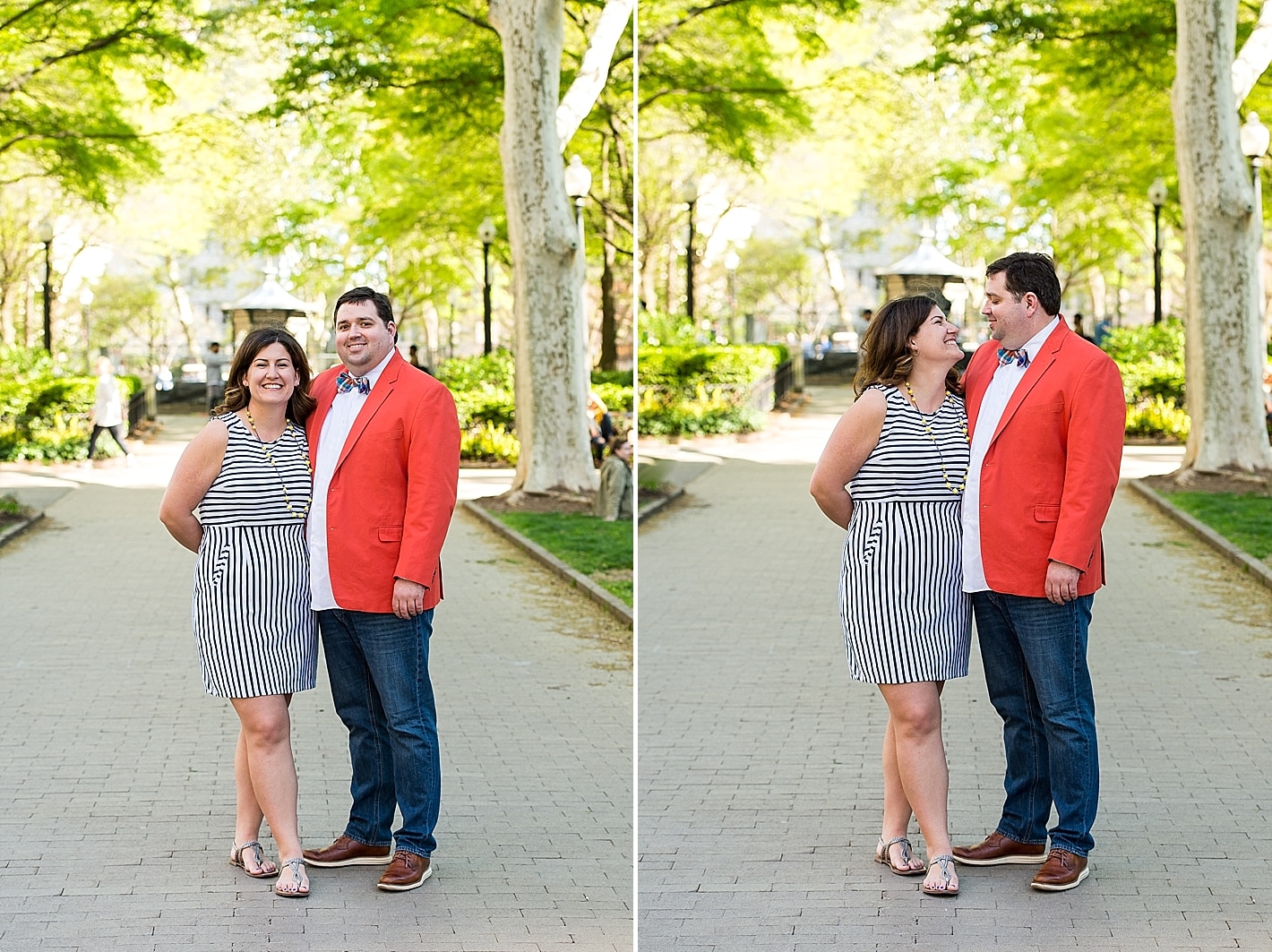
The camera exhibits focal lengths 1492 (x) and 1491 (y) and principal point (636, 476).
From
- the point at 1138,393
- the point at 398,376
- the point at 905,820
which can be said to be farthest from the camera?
the point at 1138,393

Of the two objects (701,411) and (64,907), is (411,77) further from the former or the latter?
(64,907)

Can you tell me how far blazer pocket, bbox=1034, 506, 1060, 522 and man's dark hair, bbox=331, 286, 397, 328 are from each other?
1748mm

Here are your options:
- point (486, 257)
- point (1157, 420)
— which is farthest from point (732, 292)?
point (486, 257)

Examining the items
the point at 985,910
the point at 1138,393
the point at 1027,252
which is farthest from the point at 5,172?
the point at 1138,393

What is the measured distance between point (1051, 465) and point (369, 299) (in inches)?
71.5

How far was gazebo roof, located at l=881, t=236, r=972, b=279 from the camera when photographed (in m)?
4.92

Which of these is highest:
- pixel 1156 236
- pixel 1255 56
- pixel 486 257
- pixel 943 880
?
pixel 1255 56

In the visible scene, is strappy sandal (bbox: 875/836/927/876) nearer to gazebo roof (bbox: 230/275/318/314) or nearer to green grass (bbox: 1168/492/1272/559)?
gazebo roof (bbox: 230/275/318/314)

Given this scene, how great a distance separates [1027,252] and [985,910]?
1.75 metres

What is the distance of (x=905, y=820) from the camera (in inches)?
165

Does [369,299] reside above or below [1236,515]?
above

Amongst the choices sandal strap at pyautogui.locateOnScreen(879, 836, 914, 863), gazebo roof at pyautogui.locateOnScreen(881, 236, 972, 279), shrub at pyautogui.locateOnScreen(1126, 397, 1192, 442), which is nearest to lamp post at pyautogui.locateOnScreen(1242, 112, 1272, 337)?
shrub at pyautogui.locateOnScreen(1126, 397, 1192, 442)

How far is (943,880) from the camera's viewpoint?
402 cm

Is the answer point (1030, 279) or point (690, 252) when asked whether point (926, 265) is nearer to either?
point (1030, 279)
